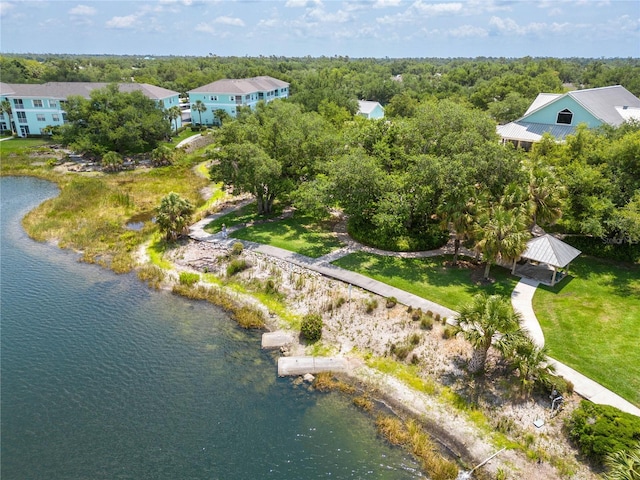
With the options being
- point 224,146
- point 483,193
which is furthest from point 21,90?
point 483,193

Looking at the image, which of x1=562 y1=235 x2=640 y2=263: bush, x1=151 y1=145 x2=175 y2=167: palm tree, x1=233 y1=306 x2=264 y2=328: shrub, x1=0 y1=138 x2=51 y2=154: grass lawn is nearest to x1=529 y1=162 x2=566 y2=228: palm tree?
x1=562 y1=235 x2=640 y2=263: bush

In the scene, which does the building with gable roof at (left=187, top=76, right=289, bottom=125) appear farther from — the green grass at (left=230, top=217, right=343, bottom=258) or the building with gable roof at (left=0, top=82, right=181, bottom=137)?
the green grass at (left=230, top=217, right=343, bottom=258)

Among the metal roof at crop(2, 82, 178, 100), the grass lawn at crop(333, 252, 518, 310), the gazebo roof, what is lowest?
the grass lawn at crop(333, 252, 518, 310)

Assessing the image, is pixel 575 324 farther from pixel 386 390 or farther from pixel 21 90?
pixel 21 90

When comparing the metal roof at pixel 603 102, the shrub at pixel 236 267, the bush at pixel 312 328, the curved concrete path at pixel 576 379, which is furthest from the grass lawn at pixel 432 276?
the metal roof at pixel 603 102

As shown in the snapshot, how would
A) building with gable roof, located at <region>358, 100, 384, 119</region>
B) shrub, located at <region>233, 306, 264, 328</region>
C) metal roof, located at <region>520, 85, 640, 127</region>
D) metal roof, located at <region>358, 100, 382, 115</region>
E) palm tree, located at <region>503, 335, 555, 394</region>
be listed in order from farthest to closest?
metal roof, located at <region>358, 100, 382, 115</region> → building with gable roof, located at <region>358, 100, 384, 119</region> → metal roof, located at <region>520, 85, 640, 127</region> → shrub, located at <region>233, 306, 264, 328</region> → palm tree, located at <region>503, 335, 555, 394</region>

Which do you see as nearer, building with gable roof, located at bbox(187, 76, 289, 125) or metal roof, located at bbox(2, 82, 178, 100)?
metal roof, located at bbox(2, 82, 178, 100)

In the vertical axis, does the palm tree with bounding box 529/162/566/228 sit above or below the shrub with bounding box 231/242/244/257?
above
